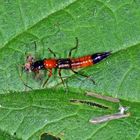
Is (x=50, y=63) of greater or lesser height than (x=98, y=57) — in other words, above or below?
below

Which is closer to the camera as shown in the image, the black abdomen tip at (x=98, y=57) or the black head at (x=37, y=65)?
the black abdomen tip at (x=98, y=57)

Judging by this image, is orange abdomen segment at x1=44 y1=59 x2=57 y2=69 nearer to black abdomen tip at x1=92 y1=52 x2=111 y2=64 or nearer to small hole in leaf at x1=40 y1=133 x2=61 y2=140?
black abdomen tip at x1=92 y1=52 x2=111 y2=64

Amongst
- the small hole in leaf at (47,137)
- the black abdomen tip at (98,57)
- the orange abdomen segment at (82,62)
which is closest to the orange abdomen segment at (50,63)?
the orange abdomen segment at (82,62)

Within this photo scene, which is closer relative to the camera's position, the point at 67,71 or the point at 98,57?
the point at 98,57

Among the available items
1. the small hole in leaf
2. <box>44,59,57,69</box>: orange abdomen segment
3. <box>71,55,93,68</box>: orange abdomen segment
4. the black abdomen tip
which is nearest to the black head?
<box>44,59,57,69</box>: orange abdomen segment

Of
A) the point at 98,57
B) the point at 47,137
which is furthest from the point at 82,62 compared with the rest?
the point at 47,137

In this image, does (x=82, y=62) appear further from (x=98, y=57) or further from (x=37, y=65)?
(x=37, y=65)

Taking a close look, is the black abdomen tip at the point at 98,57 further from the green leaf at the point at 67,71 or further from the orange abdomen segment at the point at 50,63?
the orange abdomen segment at the point at 50,63
